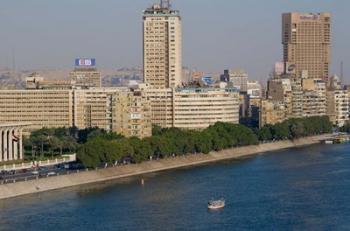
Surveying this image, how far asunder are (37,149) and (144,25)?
31402mm

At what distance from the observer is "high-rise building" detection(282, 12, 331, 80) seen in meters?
158

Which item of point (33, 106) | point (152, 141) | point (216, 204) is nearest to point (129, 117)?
point (152, 141)

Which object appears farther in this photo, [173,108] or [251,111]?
[251,111]

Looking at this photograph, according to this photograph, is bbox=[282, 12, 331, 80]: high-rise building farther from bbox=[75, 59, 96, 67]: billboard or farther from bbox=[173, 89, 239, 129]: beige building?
bbox=[173, 89, 239, 129]: beige building

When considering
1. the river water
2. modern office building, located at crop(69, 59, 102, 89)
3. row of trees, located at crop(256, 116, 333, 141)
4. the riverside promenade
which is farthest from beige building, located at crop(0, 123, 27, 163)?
modern office building, located at crop(69, 59, 102, 89)

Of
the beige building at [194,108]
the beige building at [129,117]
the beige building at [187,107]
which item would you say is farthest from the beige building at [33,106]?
the beige building at [129,117]

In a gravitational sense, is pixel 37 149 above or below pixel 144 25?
below

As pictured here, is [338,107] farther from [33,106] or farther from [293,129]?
[33,106]

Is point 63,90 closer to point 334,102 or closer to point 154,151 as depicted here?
point 154,151

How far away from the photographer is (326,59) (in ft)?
524

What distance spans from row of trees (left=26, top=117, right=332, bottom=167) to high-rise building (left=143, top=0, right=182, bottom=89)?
1335cm

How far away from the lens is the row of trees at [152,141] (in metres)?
61.9

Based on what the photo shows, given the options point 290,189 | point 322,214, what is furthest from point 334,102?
point 322,214

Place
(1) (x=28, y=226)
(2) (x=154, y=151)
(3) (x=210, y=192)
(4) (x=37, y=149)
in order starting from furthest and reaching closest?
(4) (x=37, y=149) < (2) (x=154, y=151) < (3) (x=210, y=192) < (1) (x=28, y=226)
